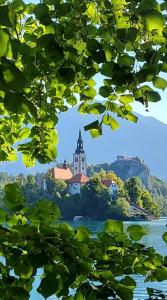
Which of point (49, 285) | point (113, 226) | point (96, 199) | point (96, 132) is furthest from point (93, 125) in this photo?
point (96, 199)

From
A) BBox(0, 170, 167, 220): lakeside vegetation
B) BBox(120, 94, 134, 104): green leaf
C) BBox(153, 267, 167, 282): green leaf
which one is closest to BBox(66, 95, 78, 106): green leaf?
BBox(120, 94, 134, 104): green leaf

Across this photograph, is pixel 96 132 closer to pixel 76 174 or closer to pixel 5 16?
pixel 5 16

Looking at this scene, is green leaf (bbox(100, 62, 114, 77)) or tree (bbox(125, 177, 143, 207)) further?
tree (bbox(125, 177, 143, 207))

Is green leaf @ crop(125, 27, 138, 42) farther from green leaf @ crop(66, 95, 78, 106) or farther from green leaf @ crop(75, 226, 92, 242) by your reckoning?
green leaf @ crop(66, 95, 78, 106)

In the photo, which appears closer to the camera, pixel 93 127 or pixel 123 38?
pixel 123 38

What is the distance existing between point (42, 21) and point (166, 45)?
613 mm

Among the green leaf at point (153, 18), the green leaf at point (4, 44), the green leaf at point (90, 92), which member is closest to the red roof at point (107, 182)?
the green leaf at point (90, 92)

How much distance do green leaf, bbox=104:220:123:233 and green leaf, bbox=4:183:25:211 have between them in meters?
0.43

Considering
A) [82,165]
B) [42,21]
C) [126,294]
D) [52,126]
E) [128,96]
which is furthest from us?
[82,165]

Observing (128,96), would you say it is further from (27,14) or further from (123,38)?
(27,14)

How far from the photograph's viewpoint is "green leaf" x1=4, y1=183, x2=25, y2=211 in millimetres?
2053

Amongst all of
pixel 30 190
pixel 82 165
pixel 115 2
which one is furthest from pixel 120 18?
pixel 82 165

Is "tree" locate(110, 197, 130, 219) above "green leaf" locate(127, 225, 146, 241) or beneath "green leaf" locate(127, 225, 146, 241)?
above

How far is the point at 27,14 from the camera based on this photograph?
359 cm
